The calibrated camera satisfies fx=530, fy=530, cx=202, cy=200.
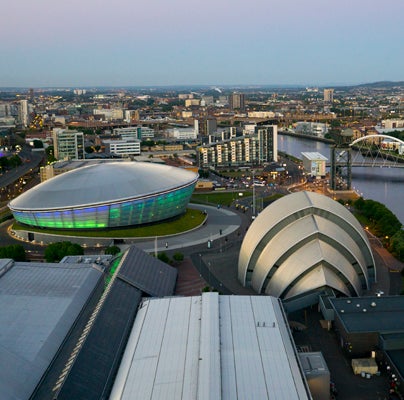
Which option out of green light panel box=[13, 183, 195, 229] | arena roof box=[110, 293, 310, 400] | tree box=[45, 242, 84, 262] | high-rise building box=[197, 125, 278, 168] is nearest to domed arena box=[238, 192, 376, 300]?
arena roof box=[110, 293, 310, 400]

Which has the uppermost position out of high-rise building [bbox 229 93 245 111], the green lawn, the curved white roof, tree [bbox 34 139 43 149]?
high-rise building [bbox 229 93 245 111]

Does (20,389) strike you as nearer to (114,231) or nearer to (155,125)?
(114,231)

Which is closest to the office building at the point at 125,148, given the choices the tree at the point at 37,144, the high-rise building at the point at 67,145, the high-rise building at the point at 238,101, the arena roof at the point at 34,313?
the high-rise building at the point at 67,145

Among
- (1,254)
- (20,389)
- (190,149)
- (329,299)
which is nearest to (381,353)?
(329,299)

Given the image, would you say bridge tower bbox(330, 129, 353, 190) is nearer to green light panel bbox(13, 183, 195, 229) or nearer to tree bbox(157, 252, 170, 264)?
green light panel bbox(13, 183, 195, 229)

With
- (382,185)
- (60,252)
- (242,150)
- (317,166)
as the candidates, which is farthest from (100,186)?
(242,150)

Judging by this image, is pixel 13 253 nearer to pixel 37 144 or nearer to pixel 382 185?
pixel 382 185
